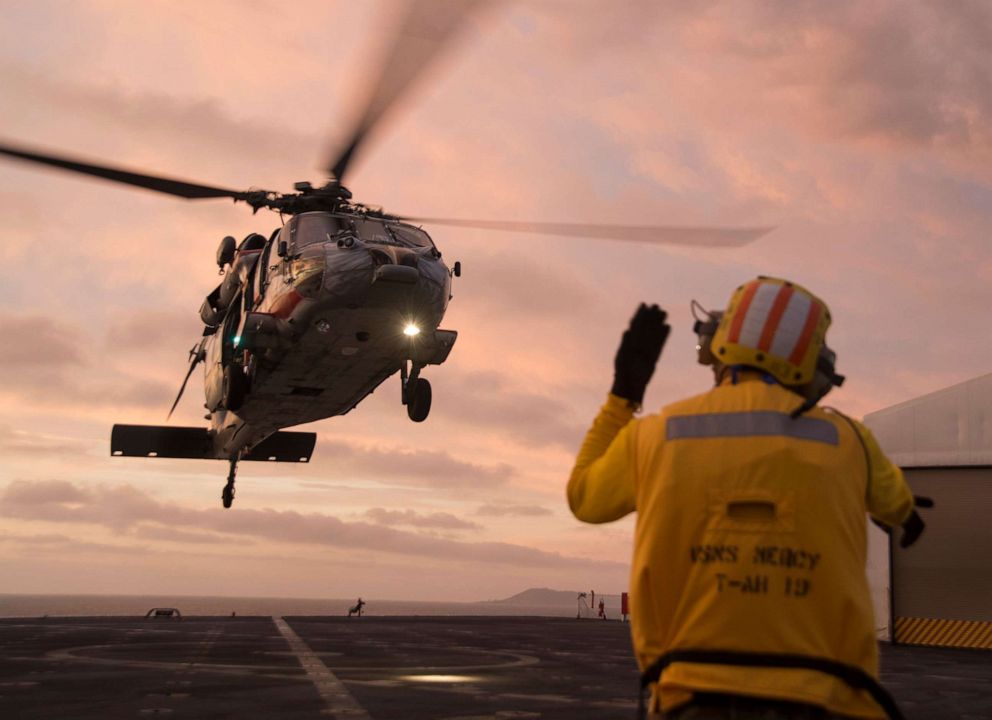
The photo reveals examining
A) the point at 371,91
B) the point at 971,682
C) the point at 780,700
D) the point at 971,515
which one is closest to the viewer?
the point at 780,700

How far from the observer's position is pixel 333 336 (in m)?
18.5

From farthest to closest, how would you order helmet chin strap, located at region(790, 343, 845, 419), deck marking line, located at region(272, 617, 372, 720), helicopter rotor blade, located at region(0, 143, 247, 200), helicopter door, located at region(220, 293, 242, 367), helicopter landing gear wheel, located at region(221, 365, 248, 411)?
helicopter door, located at region(220, 293, 242, 367) < helicopter landing gear wheel, located at region(221, 365, 248, 411) < helicopter rotor blade, located at region(0, 143, 247, 200) < deck marking line, located at region(272, 617, 372, 720) < helmet chin strap, located at region(790, 343, 845, 419)

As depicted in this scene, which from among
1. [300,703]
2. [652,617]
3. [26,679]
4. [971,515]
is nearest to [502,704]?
[300,703]

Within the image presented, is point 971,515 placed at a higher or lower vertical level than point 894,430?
lower

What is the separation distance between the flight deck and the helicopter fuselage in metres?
5.48

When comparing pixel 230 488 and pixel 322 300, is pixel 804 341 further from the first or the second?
pixel 230 488

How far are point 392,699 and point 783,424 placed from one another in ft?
34.2

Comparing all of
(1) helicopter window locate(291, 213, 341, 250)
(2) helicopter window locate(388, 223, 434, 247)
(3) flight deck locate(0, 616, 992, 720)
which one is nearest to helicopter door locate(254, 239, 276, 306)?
(1) helicopter window locate(291, 213, 341, 250)

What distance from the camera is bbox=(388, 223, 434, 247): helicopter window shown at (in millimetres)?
19089

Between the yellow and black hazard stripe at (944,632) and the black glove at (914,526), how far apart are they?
31801 millimetres

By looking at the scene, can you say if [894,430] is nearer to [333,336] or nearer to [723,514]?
[333,336]

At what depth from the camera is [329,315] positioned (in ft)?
59.6

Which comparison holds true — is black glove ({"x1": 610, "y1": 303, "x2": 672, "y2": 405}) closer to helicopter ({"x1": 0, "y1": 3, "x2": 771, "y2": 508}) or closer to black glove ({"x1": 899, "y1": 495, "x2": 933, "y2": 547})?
black glove ({"x1": 899, "y1": 495, "x2": 933, "y2": 547})

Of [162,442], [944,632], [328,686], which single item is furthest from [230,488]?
[944,632]
